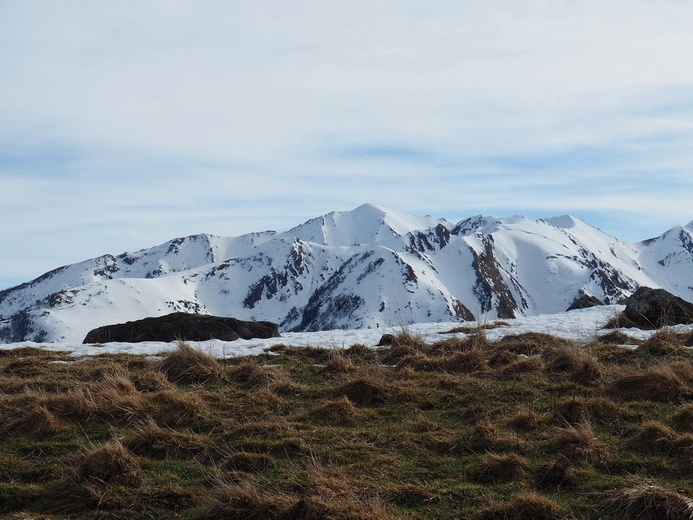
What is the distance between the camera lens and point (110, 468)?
6902mm

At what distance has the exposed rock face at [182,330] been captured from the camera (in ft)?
68.3

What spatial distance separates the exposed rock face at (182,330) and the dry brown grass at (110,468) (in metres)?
13.4

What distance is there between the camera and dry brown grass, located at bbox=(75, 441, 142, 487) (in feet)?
22.2

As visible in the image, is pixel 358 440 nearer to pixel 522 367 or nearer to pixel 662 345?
pixel 522 367

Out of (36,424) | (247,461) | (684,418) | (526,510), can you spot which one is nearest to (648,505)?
(526,510)

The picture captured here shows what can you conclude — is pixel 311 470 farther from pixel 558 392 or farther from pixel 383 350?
pixel 383 350

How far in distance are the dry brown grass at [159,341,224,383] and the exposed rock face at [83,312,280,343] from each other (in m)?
8.32

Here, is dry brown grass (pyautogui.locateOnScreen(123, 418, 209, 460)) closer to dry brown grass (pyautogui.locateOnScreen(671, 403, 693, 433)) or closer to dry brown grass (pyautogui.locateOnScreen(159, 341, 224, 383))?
dry brown grass (pyautogui.locateOnScreen(159, 341, 224, 383))

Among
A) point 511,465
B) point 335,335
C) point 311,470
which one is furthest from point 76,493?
point 335,335

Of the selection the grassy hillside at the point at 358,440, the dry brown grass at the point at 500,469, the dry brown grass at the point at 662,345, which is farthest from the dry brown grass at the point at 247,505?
the dry brown grass at the point at 662,345

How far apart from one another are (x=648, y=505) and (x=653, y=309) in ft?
49.3

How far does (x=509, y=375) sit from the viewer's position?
11203 millimetres

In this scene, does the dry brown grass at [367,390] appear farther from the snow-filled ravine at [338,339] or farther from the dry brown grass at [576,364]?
the snow-filled ravine at [338,339]

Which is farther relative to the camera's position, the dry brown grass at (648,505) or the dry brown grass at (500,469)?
the dry brown grass at (500,469)
